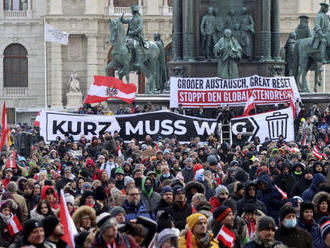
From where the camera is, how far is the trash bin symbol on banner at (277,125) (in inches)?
1028

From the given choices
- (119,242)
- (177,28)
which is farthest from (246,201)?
(177,28)

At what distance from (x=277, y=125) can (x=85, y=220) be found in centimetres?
1541

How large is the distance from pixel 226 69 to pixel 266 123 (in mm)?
7939

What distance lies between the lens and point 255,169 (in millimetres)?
19016

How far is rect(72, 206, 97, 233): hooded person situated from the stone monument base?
24.2 m

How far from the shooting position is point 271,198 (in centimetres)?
1476

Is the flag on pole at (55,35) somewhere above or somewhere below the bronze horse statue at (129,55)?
above

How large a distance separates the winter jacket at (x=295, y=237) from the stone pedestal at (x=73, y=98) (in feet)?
178

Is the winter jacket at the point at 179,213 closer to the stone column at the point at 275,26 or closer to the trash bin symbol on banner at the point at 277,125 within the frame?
the trash bin symbol on banner at the point at 277,125

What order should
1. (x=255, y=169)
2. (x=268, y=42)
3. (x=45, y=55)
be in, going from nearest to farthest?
(x=255, y=169) < (x=268, y=42) < (x=45, y=55)

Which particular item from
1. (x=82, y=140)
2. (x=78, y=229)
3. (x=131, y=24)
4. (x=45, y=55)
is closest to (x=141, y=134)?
(x=82, y=140)

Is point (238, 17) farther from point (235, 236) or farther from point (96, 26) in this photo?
point (96, 26)

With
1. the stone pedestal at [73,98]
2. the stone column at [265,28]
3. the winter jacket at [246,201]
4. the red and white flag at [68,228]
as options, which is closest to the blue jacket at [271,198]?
the winter jacket at [246,201]

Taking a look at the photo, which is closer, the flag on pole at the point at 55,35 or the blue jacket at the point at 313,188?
the blue jacket at the point at 313,188
